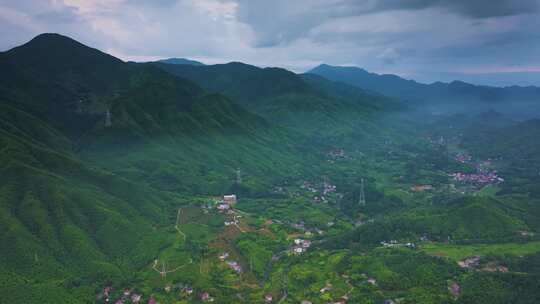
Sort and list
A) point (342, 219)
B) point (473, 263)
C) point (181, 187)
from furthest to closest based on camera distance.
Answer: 1. point (181, 187)
2. point (342, 219)
3. point (473, 263)

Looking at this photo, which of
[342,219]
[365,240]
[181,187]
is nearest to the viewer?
[365,240]

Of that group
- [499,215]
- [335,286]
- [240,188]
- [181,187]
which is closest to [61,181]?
[181,187]

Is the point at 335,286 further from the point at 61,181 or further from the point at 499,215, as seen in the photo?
the point at 61,181

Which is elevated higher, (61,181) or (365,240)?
(61,181)

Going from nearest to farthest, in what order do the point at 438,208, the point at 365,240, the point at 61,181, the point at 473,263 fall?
1. the point at 473,263
2. the point at 365,240
3. the point at 61,181
4. the point at 438,208

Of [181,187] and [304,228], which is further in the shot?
[181,187]

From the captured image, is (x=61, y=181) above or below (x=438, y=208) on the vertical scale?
above

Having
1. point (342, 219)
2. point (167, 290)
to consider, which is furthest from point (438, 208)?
point (167, 290)

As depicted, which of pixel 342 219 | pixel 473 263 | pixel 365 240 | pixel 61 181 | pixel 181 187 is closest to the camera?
pixel 473 263

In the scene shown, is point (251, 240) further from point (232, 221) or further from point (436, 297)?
point (436, 297)
